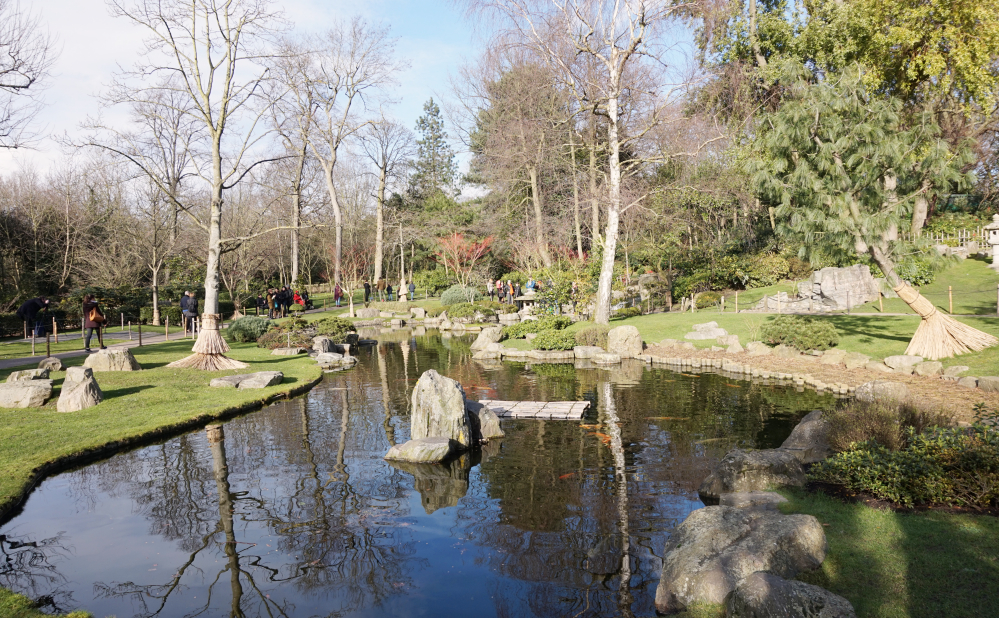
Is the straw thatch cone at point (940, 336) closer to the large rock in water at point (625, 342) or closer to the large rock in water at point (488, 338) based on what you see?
the large rock in water at point (625, 342)

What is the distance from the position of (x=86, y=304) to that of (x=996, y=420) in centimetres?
2143

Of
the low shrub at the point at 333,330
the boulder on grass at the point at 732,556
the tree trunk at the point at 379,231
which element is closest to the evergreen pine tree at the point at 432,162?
the tree trunk at the point at 379,231

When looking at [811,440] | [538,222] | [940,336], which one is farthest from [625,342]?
[538,222]

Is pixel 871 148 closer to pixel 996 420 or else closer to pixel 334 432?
pixel 996 420

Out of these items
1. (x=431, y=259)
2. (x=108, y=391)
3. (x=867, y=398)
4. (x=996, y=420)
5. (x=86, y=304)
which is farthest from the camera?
(x=431, y=259)

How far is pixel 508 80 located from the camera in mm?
38656

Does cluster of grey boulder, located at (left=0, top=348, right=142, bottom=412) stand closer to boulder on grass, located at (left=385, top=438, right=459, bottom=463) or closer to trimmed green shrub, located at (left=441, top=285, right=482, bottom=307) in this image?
boulder on grass, located at (left=385, top=438, right=459, bottom=463)

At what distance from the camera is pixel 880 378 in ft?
43.1

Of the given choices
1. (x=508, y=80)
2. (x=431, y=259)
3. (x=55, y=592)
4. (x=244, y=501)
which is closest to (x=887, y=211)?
(x=244, y=501)

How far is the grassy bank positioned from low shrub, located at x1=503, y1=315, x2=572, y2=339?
26.5ft

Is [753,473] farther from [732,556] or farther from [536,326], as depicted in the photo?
[536,326]

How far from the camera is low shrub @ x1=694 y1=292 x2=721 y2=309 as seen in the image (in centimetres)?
2661

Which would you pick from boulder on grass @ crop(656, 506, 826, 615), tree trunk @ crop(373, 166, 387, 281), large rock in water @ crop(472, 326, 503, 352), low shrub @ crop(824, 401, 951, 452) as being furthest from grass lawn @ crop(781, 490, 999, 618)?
tree trunk @ crop(373, 166, 387, 281)

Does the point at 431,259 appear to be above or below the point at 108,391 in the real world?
above
